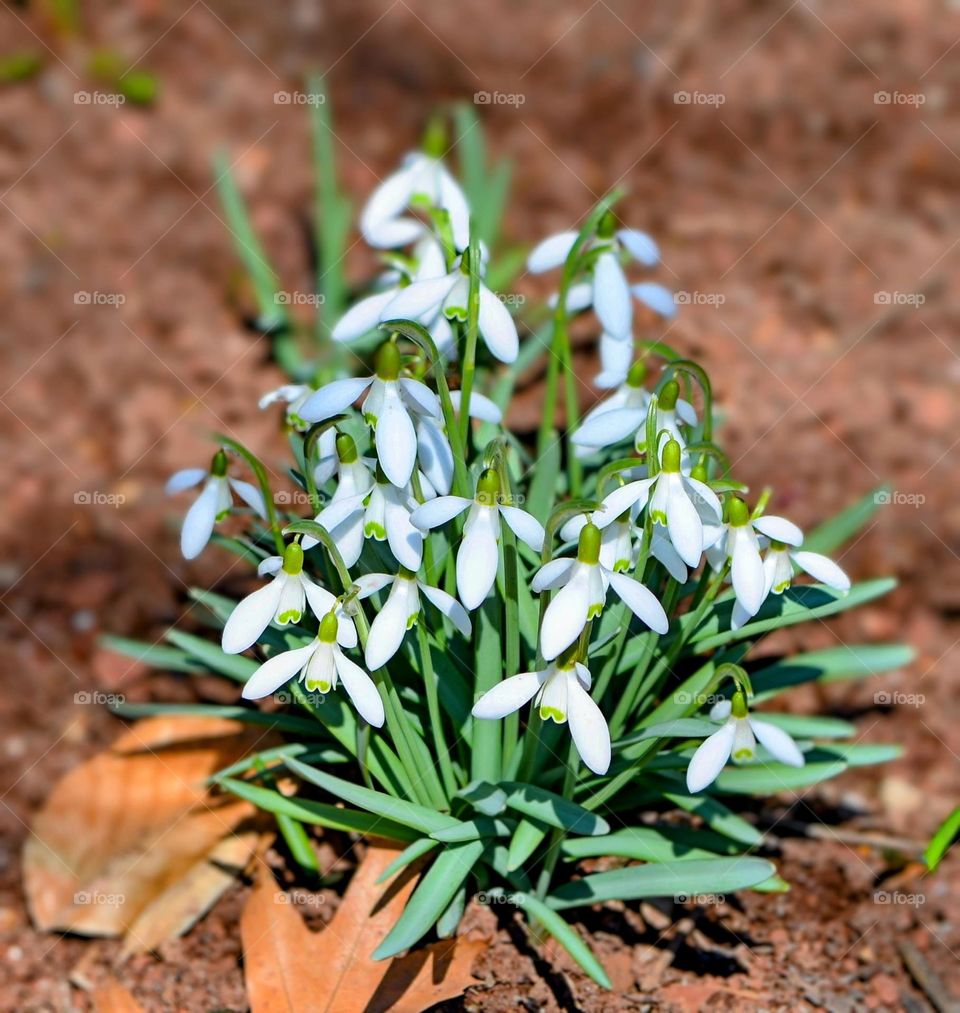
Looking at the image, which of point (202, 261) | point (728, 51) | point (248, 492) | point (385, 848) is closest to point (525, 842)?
point (385, 848)

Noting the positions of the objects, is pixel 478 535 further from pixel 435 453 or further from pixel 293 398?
pixel 293 398

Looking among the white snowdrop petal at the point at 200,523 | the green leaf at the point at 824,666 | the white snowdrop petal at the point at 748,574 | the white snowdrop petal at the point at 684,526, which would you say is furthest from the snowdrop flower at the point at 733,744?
the white snowdrop petal at the point at 200,523

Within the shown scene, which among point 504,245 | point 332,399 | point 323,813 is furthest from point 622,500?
point 504,245

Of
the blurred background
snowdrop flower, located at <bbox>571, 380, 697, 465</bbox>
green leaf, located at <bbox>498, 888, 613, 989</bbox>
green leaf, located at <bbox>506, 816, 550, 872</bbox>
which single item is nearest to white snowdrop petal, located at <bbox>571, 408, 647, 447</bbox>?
snowdrop flower, located at <bbox>571, 380, 697, 465</bbox>

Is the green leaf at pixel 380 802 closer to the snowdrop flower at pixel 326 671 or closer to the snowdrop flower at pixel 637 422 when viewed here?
the snowdrop flower at pixel 326 671

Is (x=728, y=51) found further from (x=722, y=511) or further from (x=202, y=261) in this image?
(x=722, y=511)

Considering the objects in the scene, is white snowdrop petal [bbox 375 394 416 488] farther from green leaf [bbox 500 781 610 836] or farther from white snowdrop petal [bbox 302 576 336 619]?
green leaf [bbox 500 781 610 836]
